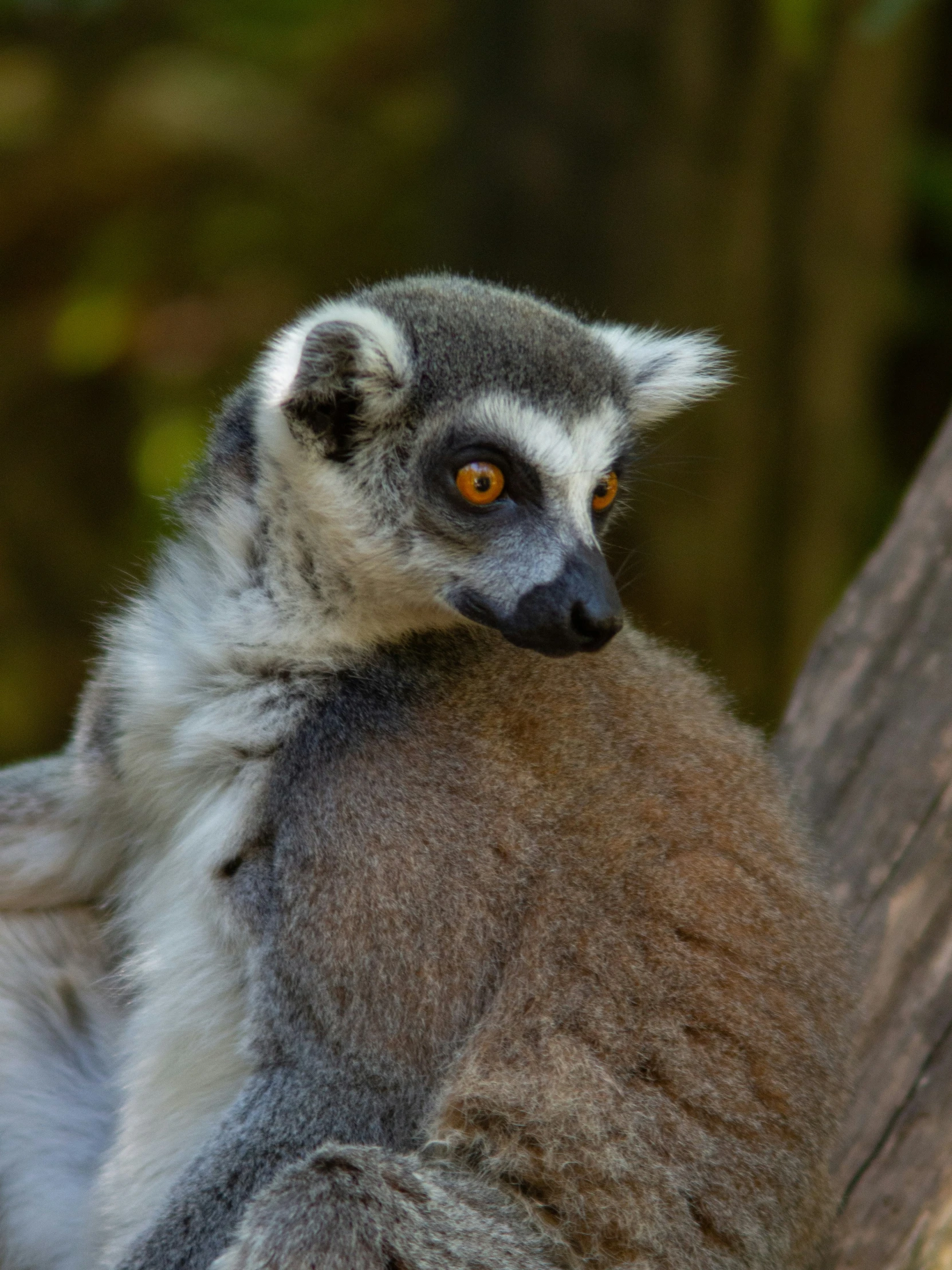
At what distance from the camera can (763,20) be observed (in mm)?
7098

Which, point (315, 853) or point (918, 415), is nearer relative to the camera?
point (315, 853)

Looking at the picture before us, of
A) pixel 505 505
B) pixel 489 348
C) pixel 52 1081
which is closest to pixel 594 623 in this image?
pixel 505 505

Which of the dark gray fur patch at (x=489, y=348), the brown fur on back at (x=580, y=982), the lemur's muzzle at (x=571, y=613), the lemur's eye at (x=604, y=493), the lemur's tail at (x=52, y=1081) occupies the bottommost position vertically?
the lemur's tail at (x=52, y=1081)

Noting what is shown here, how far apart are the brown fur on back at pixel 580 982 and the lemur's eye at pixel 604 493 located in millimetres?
607

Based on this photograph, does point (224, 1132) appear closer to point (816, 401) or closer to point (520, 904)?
point (520, 904)

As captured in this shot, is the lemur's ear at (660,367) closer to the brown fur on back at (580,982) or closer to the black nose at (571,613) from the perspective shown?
the black nose at (571,613)

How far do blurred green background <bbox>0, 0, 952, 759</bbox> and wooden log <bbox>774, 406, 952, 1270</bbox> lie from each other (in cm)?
97

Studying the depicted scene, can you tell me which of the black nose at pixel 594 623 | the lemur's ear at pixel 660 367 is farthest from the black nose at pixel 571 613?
the lemur's ear at pixel 660 367

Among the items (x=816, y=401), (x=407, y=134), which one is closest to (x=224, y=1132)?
(x=816, y=401)

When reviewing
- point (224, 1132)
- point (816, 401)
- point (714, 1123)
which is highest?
point (816, 401)

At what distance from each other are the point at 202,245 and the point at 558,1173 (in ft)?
30.6

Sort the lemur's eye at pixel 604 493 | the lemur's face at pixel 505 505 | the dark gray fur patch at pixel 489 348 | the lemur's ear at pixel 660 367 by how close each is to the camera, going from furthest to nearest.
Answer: the lemur's ear at pixel 660 367, the lemur's eye at pixel 604 493, the dark gray fur patch at pixel 489 348, the lemur's face at pixel 505 505

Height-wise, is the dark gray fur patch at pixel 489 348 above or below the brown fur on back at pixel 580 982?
above

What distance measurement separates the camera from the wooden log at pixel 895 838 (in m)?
3.61
